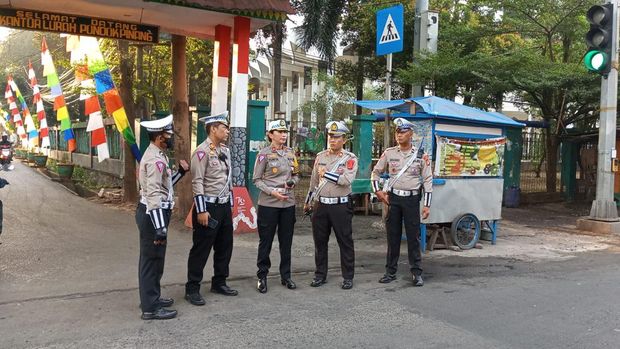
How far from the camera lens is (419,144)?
25.9ft

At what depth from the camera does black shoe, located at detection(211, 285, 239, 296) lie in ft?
18.0

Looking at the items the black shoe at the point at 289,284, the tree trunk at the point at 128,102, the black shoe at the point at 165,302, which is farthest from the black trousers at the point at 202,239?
the tree trunk at the point at 128,102

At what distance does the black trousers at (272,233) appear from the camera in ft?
18.8

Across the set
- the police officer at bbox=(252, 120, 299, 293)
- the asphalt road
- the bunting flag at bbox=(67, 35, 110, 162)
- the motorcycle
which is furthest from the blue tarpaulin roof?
the bunting flag at bbox=(67, 35, 110, 162)

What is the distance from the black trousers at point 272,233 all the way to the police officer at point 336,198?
324 mm

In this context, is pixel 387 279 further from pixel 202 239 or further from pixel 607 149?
pixel 607 149

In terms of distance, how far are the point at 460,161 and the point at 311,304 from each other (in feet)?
12.6

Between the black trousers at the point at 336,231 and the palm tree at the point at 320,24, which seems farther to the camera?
Result: the palm tree at the point at 320,24

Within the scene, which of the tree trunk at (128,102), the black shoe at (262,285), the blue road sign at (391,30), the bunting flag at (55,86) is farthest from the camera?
the bunting flag at (55,86)

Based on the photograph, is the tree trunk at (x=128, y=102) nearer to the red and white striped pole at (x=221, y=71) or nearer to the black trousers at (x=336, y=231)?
the red and white striped pole at (x=221, y=71)

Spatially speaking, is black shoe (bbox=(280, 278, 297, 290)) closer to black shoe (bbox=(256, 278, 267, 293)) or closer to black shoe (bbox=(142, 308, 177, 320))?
black shoe (bbox=(256, 278, 267, 293))

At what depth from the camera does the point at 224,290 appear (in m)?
5.50

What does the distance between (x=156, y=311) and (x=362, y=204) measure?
7.06 m

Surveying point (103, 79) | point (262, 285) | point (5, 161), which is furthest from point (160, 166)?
point (103, 79)
